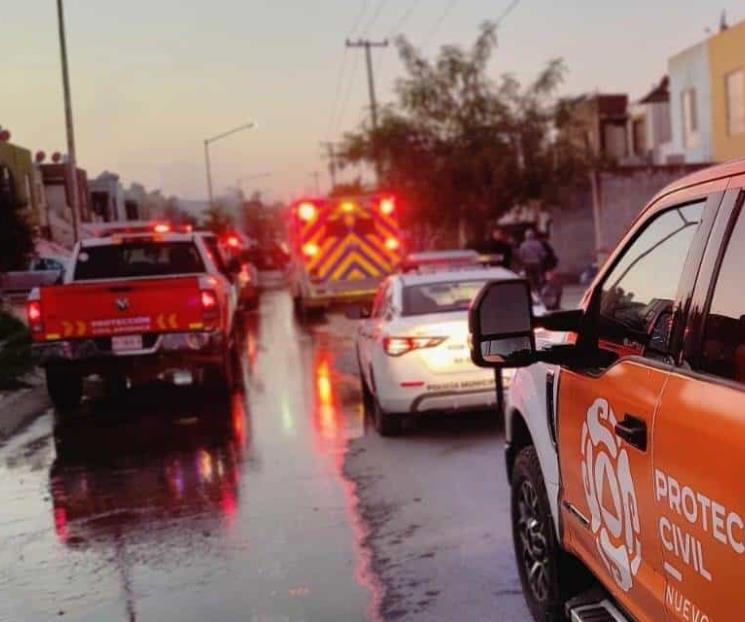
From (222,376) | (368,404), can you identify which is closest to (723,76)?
(368,404)

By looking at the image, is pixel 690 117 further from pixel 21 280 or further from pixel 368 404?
pixel 368 404

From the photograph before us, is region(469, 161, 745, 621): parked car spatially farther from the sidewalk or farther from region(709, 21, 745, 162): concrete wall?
region(709, 21, 745, 162): concrete wall

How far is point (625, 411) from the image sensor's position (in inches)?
119

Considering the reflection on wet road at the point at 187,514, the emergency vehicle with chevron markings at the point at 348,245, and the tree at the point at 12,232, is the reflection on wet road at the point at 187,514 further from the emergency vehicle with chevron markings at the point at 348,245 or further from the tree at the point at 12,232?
the emergency vehicle with chevron markings at the point at 348,245

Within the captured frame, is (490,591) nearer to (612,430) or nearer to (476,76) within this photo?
(612,430)

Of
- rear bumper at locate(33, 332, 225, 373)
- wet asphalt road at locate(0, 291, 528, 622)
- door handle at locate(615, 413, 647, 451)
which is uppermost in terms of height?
door handle at locate(615, 413, 647, 451)

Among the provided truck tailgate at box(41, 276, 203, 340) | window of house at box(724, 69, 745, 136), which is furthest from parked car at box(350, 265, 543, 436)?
window of house at box(724, 69, 745, 136)

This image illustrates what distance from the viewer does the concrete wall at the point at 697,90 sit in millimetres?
27073

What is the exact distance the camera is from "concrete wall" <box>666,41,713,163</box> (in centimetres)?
2707

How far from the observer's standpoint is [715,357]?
2629 mm

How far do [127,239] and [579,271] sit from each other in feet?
70.5

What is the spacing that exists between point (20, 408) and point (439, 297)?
5.09 meters

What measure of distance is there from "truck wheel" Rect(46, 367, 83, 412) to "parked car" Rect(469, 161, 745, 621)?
7.93 m

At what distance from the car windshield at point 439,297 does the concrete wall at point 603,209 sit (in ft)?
49.7
